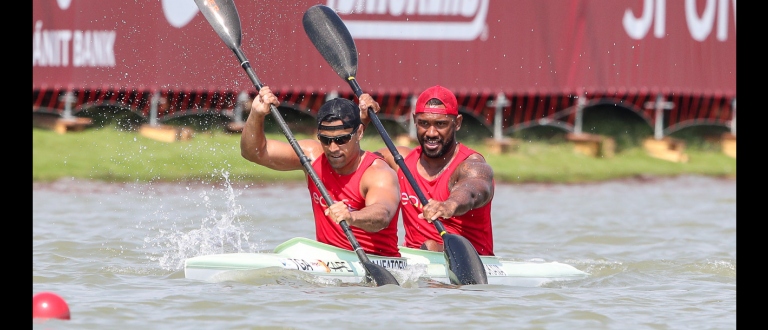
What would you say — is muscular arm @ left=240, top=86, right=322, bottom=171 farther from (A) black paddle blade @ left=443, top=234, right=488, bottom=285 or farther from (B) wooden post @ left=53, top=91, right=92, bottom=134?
(B) wooden post @ left=53, top=91, right=92, bottom=134

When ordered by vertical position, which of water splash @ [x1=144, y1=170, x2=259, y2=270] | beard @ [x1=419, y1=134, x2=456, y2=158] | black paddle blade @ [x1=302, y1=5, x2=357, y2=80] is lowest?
water splash @ [x1=144, y1=170, x2=259, y2=270]

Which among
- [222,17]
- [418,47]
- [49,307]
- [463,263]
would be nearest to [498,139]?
[418,47]

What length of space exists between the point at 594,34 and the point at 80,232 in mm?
7253

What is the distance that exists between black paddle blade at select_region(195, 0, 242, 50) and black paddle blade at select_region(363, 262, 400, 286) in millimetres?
2337

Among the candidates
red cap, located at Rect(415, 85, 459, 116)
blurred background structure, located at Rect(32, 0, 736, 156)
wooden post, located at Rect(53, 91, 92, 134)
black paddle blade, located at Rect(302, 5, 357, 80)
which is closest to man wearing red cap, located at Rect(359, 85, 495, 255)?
red cap, located at Rect(415, 85, 459, 116)

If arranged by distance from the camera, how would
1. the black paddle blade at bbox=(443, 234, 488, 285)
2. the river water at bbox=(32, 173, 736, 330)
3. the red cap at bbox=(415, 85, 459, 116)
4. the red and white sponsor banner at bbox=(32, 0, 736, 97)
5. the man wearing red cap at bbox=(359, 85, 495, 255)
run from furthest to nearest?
the red and white sponsor banner at bbox=(32, 0, 736, 97)
the red cap at bbox=(415, 85, 459, 116)
the man wearing red cap at bbox=(359, 85, 495, 255)
the black paddle blade at bbox=(443, 234, 488, 285)
the river water at bbox=(32, 173, 736, 330)

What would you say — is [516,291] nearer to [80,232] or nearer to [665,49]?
[80,232]

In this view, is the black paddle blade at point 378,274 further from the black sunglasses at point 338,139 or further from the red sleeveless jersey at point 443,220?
the red sleeveless jersey at point 443,220

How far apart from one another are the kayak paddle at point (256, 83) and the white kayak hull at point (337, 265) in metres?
0.15

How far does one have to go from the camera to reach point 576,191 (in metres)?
14.5

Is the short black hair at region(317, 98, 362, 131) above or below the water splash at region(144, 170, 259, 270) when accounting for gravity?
above

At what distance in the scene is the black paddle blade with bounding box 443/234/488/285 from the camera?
7523 mm

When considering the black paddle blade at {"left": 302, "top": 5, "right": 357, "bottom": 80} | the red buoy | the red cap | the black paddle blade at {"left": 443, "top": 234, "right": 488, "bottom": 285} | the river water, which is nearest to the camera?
the red buoy

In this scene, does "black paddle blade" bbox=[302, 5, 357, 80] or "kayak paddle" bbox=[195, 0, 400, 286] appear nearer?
"kayak paddle" bbox=[195, 0, 400, 286]
